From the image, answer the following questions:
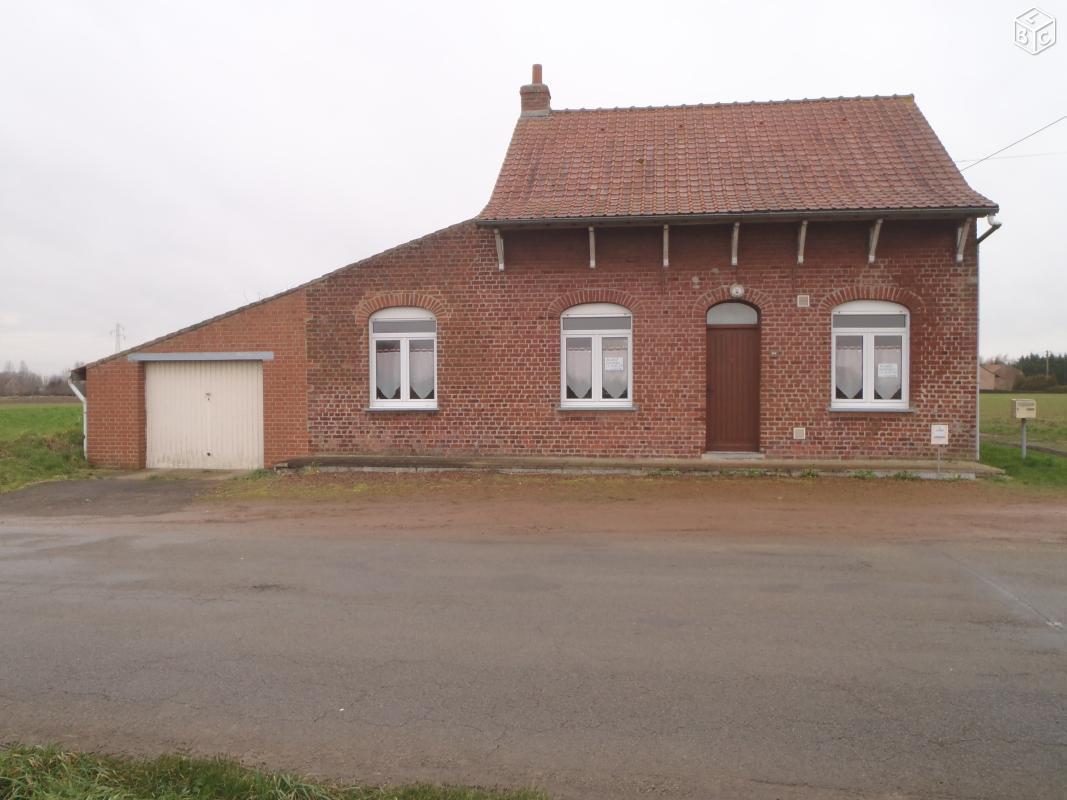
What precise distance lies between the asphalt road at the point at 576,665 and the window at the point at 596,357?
6.49m

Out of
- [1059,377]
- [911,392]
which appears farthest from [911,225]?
[1059,377]

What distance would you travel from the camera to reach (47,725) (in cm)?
388

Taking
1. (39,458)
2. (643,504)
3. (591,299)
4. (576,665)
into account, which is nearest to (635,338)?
(591,299)

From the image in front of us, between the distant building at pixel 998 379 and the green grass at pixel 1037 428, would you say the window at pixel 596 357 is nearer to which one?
the green grass at pixel 1037 428

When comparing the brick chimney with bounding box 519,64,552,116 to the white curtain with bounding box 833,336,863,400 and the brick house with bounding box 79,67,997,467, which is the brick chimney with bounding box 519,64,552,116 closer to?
the brick house with bounding box 79,67,997,467

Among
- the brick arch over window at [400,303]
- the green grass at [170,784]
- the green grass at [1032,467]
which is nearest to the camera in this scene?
the green grass at [170,784]

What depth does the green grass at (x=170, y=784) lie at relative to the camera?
3100mm

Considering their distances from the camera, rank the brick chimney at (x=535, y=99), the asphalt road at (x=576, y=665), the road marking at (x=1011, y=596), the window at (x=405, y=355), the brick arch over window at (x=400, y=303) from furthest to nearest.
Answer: the brick chimney at (x=535, y=99), the window at (x=405, y=355), the brick arch over window at (x=400, y=303), the road marking at (x=1011, y=596), the asphalt road at (x=576, y=665)

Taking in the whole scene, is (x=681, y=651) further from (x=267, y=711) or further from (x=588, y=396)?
(x=588, y=396)

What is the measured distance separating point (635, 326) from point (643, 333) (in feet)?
0.61

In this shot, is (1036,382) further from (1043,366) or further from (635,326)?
(635,326)

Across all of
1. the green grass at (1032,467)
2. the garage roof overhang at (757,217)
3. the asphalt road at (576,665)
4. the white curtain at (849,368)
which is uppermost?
the garage roof overhang at (757,217)

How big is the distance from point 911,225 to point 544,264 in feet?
20.1

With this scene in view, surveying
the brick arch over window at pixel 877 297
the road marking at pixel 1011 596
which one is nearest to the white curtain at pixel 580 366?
the brick arch over window at pixel 877 297
